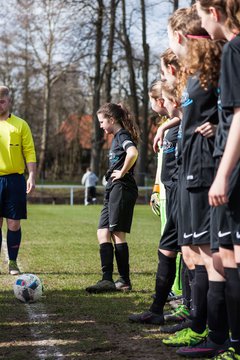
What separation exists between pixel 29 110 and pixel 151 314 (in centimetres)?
4753

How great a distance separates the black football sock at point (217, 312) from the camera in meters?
4.00

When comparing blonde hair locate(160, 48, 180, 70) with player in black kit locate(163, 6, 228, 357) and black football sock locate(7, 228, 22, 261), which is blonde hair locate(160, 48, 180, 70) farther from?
black football sock locate(7, 228, 22, 261)

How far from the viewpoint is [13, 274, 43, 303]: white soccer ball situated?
19.8ft

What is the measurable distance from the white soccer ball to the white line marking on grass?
84 mm

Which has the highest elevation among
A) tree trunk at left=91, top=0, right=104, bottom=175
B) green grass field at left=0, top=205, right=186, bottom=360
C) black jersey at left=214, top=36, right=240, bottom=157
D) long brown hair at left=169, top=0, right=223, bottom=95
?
tree trunk at left=91, top=0, right=104, bottom=175

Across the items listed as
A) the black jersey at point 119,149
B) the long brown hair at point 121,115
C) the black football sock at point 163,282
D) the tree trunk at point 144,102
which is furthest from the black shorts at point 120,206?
the tree trunk at point 144,102

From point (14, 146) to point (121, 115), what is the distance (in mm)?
1683

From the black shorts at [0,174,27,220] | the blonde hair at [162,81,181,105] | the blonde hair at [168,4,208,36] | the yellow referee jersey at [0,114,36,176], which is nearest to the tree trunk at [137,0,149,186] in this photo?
the yellow referee jersey at [0,114,36,176]

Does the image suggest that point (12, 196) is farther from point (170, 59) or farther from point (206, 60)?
point (206, 60)

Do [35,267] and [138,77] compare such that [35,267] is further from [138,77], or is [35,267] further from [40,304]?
[138,77]

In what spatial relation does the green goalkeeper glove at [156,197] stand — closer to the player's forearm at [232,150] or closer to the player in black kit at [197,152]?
the player in black kit at [197,152]

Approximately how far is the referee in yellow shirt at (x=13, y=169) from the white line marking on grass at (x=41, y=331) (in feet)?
6.76

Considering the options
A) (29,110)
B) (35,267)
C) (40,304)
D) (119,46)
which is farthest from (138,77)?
(40,304)

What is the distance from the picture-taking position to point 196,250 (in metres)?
4.40
